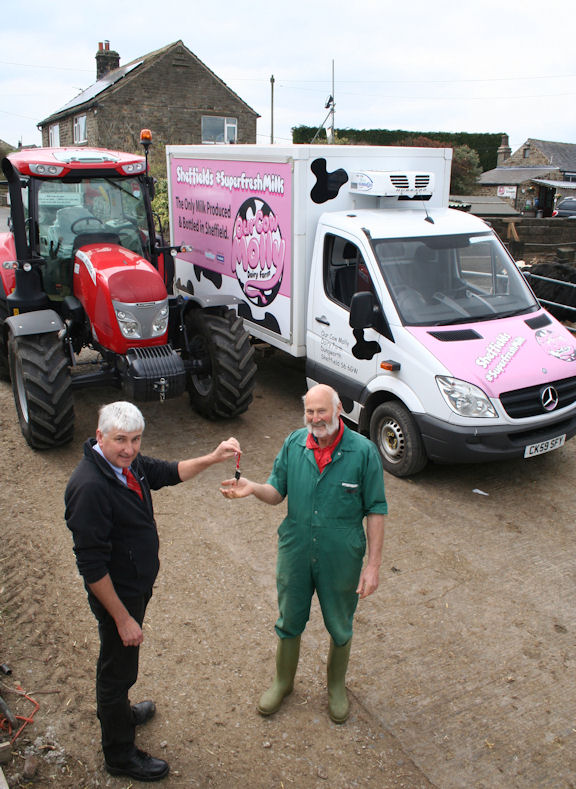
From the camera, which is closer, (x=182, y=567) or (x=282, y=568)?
(x=282, y=568)

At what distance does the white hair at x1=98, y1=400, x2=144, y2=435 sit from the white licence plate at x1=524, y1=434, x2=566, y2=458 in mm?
4045

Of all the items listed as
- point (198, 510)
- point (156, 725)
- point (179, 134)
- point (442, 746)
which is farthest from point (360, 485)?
point (179, 134)

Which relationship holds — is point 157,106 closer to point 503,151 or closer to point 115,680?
point 503,151

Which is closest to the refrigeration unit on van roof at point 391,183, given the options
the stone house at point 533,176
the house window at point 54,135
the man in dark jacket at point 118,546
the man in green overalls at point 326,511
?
the man in green overalls at point 326,511

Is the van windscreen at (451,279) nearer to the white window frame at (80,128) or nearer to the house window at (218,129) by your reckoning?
the house window at (218,129)

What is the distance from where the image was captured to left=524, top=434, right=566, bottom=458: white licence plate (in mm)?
5949

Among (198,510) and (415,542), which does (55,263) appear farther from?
(415,542)

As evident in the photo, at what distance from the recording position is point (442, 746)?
346 cm

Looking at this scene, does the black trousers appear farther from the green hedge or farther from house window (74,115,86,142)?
the green hedge

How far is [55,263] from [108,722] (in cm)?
521

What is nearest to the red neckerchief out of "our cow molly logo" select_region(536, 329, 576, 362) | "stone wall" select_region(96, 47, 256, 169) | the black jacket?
the black jacket

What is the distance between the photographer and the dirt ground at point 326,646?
11.0ft

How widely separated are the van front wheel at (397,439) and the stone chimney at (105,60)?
34.3 m

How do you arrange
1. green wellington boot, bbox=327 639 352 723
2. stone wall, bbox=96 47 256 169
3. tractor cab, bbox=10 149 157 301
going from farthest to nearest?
stone wall, bbox=96 47 256 169 < tractor cab, bbox=10 149 157 301 < green wellington boot, bbox=327 639 352 723
